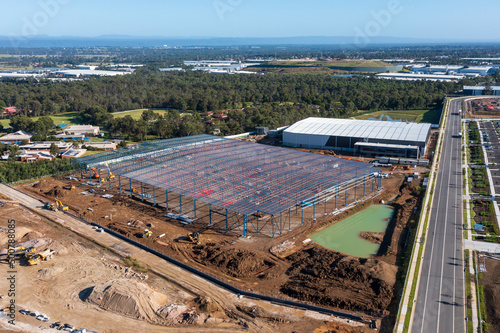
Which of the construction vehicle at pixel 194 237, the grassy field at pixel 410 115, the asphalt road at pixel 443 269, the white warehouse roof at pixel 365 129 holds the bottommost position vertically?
the construction vehicle at pixel 194 237

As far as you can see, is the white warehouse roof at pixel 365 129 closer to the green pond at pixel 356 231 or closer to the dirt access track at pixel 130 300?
the green pond at pixel 356 231

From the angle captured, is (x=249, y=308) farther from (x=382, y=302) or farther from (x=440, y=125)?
(x=440, y=125)

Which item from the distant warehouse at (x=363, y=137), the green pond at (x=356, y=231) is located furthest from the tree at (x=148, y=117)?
the green pond at (x=356, y=231)

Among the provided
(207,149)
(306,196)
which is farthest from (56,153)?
(306,196)

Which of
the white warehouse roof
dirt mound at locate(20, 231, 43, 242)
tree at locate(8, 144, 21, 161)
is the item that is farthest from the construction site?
tree at locate(8, 144, 21, 161)

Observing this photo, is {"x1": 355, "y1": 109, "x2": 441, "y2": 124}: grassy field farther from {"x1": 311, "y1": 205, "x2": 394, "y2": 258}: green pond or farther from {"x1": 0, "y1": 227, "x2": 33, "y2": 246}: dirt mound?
{"x1": 0, "y1": 227, "x2": 33, "y2": 246}: dirt mound

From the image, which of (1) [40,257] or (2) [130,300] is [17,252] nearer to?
(1) [40,257]

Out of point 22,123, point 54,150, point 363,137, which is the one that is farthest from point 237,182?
point 22,123
